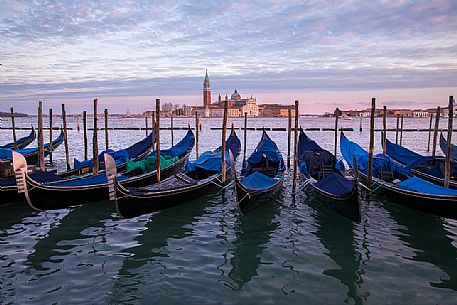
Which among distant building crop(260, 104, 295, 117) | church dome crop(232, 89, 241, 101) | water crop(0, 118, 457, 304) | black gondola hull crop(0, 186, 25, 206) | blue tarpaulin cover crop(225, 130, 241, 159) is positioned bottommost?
water crop(0, 118, 457, 304)

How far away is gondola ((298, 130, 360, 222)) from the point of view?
6.38 metres

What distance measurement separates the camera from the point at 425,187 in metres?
6.90

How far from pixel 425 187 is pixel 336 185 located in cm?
157

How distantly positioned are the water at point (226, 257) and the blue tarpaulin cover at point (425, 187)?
0.65 m

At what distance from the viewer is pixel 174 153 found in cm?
1265

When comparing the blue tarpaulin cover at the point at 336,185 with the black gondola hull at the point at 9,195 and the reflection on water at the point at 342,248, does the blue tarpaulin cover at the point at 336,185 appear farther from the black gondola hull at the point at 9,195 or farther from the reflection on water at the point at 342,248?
the black gondola hull at the point at 9,195

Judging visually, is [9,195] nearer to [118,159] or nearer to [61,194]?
[61,194]

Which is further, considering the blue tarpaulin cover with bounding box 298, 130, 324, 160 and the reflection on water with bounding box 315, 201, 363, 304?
the blue tarpaulin cover with bounding box 298, 130, 324, 160

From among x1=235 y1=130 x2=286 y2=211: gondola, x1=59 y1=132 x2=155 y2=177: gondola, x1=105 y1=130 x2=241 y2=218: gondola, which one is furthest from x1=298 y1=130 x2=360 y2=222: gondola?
x1=59 y1=132 x2=155 y2=177: gondola

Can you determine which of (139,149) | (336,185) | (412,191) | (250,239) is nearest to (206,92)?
(139,149)

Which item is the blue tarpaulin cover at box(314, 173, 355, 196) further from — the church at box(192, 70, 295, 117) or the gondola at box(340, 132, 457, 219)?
the church at box(192, 70, 295, 117)

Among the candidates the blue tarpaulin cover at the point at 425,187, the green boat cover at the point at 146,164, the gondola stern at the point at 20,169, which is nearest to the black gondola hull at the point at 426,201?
the blue tarpaulin cover at the point at 425,187

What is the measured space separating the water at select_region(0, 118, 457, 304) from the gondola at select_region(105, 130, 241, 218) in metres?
0.37

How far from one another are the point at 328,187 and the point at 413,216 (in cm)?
177
